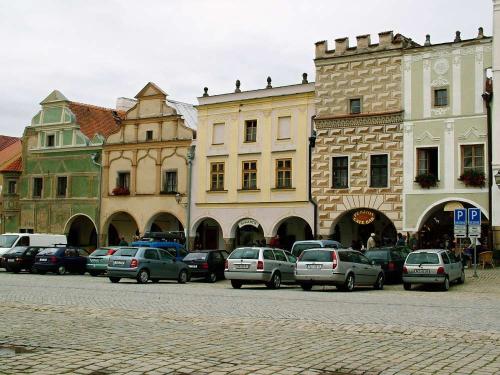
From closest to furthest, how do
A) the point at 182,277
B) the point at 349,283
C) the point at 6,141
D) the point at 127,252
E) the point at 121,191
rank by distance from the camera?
the point at 349,283 < the point at 127,252 < the point at 182,277 < the point at 121,191 < the point at 6,141

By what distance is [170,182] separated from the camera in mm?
45844

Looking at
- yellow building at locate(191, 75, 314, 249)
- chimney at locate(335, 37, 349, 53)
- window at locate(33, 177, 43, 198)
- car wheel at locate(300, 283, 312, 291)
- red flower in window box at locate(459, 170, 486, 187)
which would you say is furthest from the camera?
window at locate(33, 177, 43, 198)

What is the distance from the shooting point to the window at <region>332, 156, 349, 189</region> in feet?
127

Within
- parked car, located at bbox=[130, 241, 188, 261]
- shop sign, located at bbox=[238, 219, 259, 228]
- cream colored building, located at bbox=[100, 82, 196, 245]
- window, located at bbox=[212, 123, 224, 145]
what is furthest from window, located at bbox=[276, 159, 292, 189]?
parked car, located at bbox=[130, 241, 188, 261]

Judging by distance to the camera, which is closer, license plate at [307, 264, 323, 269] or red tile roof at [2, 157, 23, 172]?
license plate at [307, 264, 323, 269]

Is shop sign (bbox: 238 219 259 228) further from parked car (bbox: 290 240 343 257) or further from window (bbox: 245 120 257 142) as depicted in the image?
parked car (bbox: 290 240 343 257)

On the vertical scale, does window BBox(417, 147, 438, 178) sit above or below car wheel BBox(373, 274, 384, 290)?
above

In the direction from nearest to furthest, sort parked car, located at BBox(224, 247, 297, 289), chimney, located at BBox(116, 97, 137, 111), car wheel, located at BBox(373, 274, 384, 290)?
parked car, located at BBox(224, 247, 297, 289) → car wheel, located at BBox(373, 274, 384, 290) → chimney, located at BBox(116, 97, 137, 111)

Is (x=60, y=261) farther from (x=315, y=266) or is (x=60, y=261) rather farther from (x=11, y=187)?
(x=11, y=187)

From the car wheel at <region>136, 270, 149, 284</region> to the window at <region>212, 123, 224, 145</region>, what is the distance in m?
16.7

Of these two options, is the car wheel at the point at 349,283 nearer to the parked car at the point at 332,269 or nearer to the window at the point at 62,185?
the parked car at the point at 332,269

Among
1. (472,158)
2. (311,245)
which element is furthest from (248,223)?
(472,158)

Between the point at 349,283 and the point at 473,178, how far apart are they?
12.9 meters

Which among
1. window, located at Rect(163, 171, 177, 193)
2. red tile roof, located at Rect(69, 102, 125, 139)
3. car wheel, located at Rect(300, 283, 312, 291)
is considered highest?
red tile roof, located at Rect(69, 102, 125, 139)
